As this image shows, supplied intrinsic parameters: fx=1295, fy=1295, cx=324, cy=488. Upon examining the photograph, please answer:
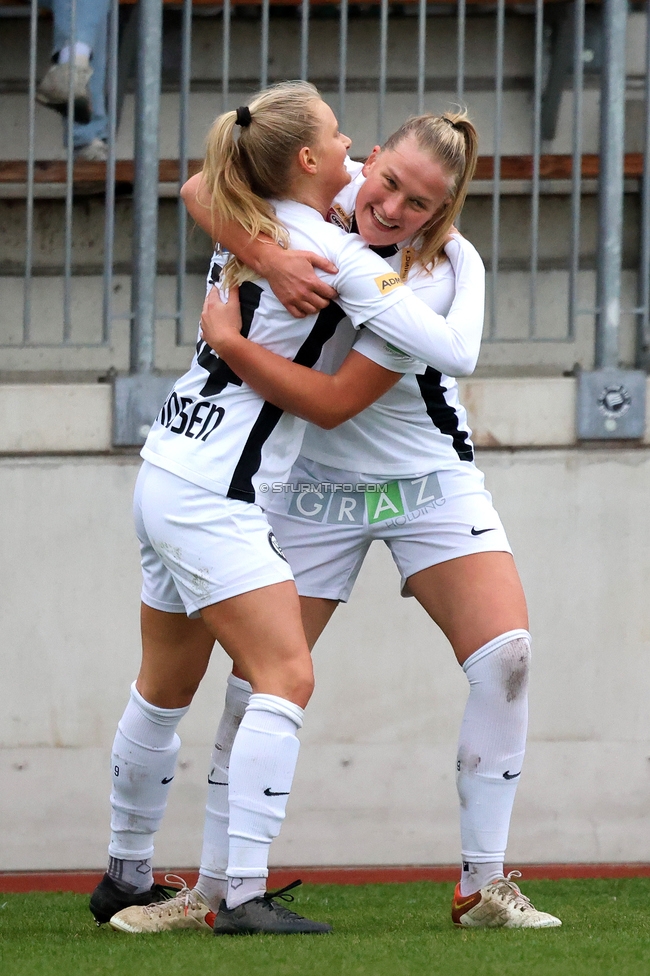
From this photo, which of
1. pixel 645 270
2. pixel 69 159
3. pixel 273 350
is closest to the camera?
pixel 273 350

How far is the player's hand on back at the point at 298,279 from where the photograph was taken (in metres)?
2.32

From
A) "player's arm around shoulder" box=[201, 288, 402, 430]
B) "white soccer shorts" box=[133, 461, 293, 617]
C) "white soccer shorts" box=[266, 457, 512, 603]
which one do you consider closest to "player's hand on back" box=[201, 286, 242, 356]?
"player's arm around shoulder" box=[201, 288, 402, 430]

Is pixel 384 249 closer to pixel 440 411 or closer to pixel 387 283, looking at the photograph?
pixel 387 283

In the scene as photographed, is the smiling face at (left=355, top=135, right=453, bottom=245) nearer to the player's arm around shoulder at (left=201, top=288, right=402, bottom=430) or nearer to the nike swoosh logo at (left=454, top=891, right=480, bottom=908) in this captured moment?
the player's arm around shoulder at (left=201, top=288, right=402, bottom=430)

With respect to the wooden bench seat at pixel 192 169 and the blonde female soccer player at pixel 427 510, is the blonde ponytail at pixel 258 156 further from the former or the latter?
the wooden bench seat at pixel 192 169

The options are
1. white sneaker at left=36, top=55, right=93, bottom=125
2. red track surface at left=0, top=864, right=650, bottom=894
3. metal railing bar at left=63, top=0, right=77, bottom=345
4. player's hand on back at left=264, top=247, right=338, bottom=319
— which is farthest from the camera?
white sneaker at left=36, top=55, right=93, bottom=125

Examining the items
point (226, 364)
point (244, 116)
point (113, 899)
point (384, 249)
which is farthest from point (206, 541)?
point (113, 899)

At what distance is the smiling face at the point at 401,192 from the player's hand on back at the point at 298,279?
0.16 m

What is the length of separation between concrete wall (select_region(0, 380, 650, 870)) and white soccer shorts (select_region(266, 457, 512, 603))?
1.22m

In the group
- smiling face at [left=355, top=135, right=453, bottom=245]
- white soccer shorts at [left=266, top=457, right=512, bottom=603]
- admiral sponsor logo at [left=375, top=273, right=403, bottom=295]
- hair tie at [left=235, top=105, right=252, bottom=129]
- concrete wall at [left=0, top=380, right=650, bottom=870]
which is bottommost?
concrete wall at [left=0, top=380, right=650, bottom=870]

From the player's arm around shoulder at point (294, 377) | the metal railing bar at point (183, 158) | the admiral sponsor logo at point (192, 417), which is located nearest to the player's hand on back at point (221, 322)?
→ the player's arm around shoulder at point (294, 377)

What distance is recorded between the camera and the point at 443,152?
7.84 ft

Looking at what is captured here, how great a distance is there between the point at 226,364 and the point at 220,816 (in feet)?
3.11

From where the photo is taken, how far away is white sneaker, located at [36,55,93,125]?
4133 mm
